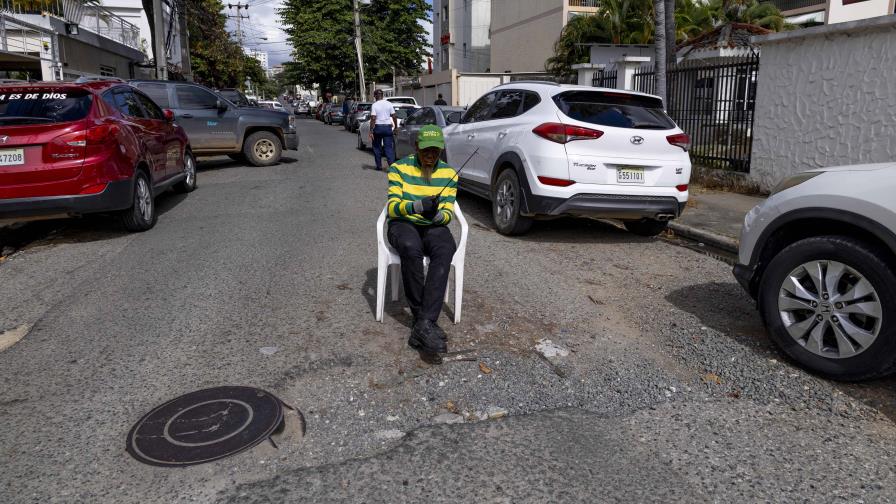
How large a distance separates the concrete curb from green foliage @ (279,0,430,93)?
4654cm

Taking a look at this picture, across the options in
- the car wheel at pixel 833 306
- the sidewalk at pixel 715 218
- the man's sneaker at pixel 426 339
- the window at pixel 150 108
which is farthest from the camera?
the window at pixel 150 108

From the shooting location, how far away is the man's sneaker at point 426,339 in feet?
13.4

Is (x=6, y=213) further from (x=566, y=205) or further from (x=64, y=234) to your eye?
(x=566, y=205)

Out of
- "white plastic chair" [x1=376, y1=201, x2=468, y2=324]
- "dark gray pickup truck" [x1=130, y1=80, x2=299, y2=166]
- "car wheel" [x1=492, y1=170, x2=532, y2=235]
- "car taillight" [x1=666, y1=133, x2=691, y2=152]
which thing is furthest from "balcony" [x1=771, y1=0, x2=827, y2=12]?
"white plastic chair" [x1=376, y1=201, x2=468, y2=324]

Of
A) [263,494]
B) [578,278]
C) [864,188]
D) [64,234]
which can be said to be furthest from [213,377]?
[64,234]

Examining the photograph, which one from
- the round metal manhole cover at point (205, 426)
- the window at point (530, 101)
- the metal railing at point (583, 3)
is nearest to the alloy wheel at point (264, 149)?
the window at point (530, 101)

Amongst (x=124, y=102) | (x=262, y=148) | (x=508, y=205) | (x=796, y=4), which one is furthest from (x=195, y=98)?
(x=796, y=4)

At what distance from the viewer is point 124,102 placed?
28.1ft

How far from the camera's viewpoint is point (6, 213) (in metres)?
6.96

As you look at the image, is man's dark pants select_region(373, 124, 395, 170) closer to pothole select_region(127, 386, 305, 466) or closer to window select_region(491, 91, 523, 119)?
window select_region(491, 91, 523, 119)

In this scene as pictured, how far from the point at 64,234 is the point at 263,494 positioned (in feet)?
22.4

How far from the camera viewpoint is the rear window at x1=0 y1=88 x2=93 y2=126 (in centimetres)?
714

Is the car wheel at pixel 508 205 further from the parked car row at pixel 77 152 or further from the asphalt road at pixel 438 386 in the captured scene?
the parked car row at pixel 77 152

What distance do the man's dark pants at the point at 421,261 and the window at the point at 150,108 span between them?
20.7 feet
